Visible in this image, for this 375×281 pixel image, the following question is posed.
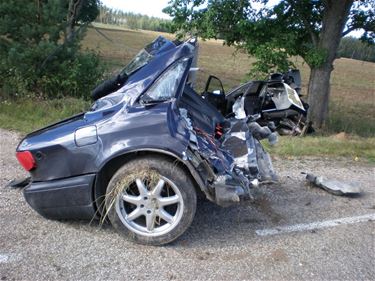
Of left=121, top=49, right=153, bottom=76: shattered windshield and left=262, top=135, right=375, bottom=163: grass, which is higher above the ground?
left=121, top=49, right=153, bottom=76: shattered windshield

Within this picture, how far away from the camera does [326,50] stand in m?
12.2

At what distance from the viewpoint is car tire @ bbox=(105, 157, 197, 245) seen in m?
4.04

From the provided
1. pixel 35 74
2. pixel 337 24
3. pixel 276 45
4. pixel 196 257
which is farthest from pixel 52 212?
pixel 337 24

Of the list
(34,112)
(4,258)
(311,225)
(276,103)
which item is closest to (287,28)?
(276,103)

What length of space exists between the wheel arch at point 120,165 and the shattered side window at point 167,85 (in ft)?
1.68

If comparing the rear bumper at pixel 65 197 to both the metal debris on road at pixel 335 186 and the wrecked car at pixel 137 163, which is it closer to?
the wrecked car at pixel 137 163

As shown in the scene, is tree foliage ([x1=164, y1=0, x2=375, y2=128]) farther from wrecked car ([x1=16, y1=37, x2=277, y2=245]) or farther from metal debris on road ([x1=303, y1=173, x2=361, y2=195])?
wrecked car ([x1=16, y1=37, x2=277, y2=245])

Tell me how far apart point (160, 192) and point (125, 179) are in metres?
0.33

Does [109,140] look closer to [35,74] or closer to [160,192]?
[160,192]

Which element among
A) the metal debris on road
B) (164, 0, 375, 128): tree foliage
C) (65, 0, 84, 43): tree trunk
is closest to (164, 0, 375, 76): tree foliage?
(164, 0, 375, 128): tree foliage

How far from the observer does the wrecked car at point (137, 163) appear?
4.05m

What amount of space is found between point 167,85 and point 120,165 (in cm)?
87

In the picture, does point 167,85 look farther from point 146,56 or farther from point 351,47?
point 351,47

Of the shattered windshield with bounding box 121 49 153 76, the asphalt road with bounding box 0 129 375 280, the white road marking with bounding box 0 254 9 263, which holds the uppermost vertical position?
the shattered windshield with bounding box 121 49 153 76
